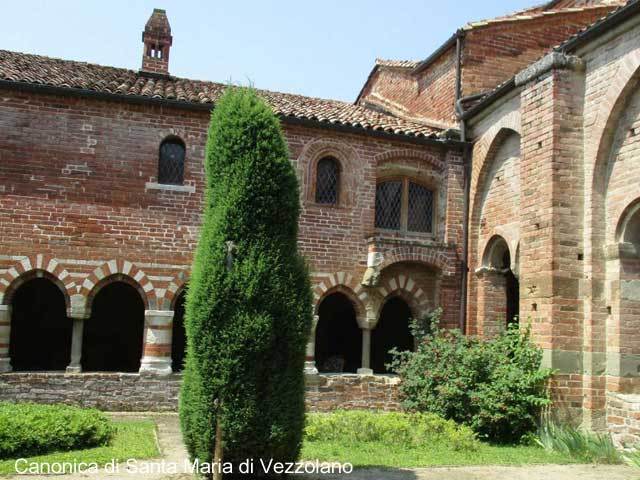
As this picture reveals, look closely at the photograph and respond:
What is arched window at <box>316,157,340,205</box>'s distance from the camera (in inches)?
560

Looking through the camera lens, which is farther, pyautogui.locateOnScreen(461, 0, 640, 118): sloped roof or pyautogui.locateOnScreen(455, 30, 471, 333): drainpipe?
pyautogui.locateOnScreen(455, 30, 471, 333): drainpipe

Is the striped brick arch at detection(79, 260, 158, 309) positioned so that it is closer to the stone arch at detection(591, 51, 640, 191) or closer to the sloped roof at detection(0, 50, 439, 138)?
the sloped roof at detection(0, 50, 439, 138)

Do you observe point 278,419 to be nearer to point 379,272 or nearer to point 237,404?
point 237,404

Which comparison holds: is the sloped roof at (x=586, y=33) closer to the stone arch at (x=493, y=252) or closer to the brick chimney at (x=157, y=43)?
the stone arch at (x=493, y=252)

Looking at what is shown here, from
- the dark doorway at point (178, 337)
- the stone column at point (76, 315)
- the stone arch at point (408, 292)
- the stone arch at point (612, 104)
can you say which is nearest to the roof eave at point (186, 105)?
the stone arch at point (408, 292)

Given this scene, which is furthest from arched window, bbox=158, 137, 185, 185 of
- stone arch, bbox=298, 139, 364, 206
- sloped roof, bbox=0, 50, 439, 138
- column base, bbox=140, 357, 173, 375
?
column base, bbox=140, 357, 173, 375

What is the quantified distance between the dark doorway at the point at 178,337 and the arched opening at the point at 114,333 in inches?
77.6

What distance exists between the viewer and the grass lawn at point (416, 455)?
28.8 ft

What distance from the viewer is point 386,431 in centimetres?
1009

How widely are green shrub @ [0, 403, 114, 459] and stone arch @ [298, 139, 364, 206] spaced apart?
6.54m

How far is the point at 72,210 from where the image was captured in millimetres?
12617

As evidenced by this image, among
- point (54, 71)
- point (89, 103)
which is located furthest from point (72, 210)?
point (54, 71)

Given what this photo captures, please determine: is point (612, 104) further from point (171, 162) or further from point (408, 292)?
point (171, 162)

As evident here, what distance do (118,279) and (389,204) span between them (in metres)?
6.05
